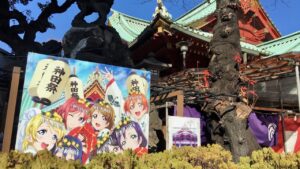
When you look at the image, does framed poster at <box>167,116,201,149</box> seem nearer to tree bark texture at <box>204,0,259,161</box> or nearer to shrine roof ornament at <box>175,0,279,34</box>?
tree bark texture at <box>204,0,259,161</box>

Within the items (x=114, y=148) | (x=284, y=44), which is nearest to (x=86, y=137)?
(x=114, y=148)

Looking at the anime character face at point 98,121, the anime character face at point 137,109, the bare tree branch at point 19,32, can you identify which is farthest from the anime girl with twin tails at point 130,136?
the bare tree branch at point 19,32

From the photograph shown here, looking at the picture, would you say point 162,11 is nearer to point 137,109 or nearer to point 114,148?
point 137,109

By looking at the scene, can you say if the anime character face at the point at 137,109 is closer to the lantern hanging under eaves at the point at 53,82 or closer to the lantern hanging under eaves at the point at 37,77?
the lantern hanging under eaves at the point at 53,82

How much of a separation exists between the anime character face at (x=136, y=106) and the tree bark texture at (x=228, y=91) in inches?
48.9

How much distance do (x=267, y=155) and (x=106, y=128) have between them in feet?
8.64

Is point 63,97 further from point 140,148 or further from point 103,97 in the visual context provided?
point 140,148

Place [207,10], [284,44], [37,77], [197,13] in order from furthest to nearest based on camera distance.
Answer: [197,13] < [207,10] < [284,44] < [37,77]

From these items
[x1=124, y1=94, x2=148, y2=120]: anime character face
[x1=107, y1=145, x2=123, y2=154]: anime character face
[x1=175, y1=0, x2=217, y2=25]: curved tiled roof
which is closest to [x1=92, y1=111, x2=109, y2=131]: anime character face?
[x1=107, y1=145, x2=123, y2=154]: anime character face

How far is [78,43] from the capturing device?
7.39 metres

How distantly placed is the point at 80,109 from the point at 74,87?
386 millimetres

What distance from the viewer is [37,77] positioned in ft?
17.4

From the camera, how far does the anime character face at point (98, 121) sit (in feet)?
18.6

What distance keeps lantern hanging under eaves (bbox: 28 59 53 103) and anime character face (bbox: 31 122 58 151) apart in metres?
0.44
